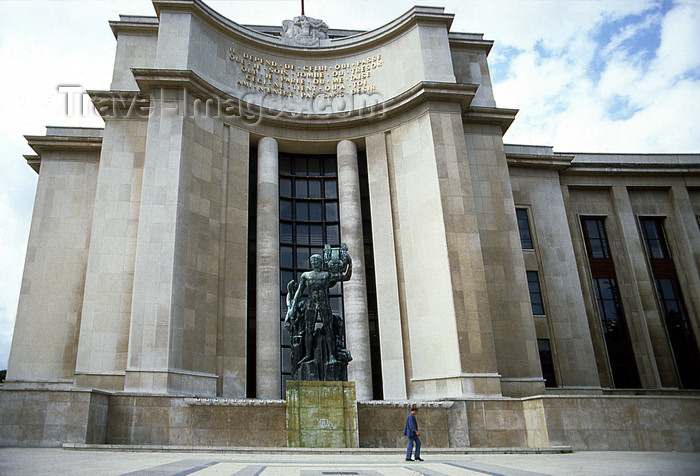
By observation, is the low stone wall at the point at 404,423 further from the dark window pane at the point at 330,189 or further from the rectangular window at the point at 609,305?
the dark window pane at the point at 330,189

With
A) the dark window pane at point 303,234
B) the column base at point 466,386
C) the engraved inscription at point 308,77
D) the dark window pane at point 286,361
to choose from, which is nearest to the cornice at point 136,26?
the engraved inscription at point 308,77

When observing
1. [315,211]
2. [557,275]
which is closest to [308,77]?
[315,211]

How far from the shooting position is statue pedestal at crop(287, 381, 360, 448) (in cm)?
1672

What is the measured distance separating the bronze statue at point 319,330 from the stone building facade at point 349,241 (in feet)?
6.13

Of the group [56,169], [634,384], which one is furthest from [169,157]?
[634,384]

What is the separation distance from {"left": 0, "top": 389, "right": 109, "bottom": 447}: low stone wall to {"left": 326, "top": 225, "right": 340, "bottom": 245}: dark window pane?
1619 cm

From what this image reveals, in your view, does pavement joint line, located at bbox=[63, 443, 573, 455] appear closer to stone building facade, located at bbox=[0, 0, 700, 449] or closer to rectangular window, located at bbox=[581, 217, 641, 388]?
stone building facade, located at bbox=[0, 0, 700, 449]

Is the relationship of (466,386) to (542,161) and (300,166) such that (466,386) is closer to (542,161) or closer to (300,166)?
→ (300,166)

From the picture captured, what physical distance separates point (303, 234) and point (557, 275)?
1521cm

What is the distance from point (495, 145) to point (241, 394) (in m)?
18.9

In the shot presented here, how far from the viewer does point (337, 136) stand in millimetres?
30844

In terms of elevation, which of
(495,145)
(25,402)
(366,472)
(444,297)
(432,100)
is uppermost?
(432,100)

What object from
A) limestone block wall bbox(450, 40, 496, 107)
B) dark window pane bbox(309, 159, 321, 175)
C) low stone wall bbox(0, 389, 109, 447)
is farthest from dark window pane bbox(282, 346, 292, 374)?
limestone block wall bbox(450, 40, 496, 107)

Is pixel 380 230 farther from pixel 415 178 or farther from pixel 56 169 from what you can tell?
pixel 56 169
